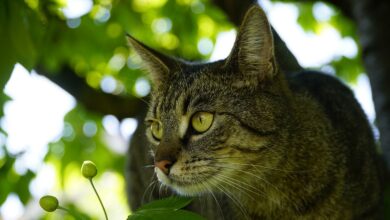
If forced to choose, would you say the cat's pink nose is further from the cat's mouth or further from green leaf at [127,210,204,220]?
green leaf at [127,210,204,220]

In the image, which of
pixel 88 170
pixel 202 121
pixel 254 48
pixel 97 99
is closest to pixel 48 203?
pixel 88 170

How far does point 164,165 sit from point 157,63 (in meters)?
0.74

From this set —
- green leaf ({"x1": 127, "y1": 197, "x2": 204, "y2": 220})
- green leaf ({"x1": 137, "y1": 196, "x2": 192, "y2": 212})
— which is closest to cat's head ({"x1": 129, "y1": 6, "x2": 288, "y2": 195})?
green leaf ({"x1": 137, "y1": 196, "x2": 192, "y2": 212})

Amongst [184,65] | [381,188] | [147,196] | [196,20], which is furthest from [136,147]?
[381,188]

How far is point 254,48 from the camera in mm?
2391

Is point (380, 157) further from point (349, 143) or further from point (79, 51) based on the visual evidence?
point (79, 51)

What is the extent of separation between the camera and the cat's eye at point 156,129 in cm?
258

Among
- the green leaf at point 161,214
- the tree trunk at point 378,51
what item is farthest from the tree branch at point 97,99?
the green leaf at point 161,214

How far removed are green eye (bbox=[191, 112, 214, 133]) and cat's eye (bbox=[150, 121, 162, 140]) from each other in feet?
0.84

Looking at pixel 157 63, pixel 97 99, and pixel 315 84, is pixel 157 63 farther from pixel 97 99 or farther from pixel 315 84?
pixel 97 99

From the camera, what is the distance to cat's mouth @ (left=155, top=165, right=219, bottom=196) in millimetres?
2273

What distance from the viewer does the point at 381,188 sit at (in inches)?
114

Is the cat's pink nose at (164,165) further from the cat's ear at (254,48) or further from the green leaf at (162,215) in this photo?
the green leaf at (162,215)

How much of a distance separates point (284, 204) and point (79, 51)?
254 cm
